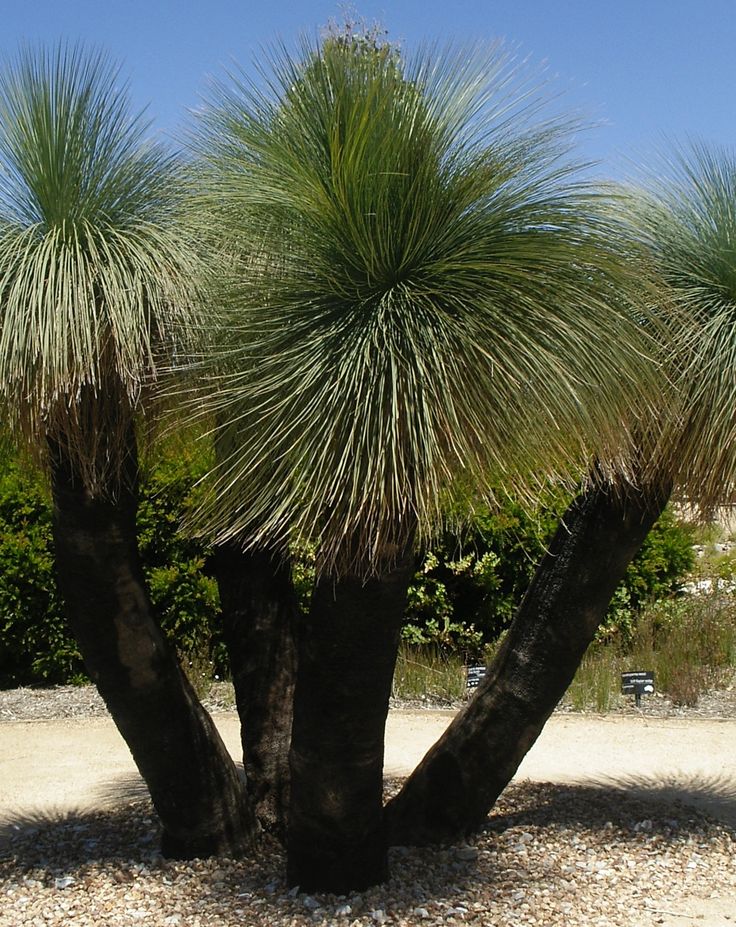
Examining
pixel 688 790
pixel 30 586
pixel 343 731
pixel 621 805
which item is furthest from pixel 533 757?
pixel 30 586

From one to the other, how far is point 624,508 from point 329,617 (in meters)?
1.15

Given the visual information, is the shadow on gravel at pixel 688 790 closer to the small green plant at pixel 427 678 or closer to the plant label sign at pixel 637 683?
the plant label sign at pixel 637 683

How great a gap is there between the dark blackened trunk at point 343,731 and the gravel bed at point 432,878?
0.38 ft

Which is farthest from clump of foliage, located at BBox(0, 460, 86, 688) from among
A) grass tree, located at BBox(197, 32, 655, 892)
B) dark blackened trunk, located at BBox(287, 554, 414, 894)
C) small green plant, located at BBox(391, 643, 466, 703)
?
grass tree, located at BBox(197, 32, 655, 892)

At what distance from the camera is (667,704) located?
723 cm

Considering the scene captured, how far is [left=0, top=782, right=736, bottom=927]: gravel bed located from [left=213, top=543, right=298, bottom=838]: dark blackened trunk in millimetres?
311

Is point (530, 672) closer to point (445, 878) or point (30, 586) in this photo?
point (445, 878)

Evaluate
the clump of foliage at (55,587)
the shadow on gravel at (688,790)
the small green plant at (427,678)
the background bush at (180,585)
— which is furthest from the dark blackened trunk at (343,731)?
the clump of foliage at (55,587)

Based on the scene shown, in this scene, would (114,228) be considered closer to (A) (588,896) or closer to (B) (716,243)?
(B) (716,243)

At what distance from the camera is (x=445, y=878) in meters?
3.96

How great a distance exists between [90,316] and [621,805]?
10.9 feet

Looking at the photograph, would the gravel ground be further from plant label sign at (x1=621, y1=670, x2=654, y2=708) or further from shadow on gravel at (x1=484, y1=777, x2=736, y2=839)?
plant label sign at (x1=621, y1=670, x2=654, y2=708)

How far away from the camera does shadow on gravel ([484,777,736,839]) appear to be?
4.61 meters

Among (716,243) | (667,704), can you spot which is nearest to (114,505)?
(716,243)
